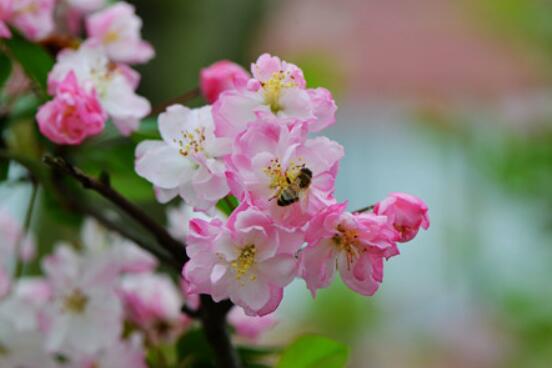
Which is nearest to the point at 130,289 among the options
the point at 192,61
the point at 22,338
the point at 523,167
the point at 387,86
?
the point at 22,338

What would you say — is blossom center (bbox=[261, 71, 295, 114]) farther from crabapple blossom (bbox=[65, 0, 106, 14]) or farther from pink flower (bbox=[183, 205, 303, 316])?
crabapple blossom (bbox=[65, 0, 106, 14])

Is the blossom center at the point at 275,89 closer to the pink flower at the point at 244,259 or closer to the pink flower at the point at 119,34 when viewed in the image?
the pink flower at the point at 244,259

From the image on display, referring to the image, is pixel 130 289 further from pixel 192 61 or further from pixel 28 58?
pixel 192 61

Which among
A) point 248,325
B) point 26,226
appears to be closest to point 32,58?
point 26,226

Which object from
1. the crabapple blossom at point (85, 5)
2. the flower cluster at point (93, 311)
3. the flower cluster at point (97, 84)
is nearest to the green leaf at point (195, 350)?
the flower cluster at point (93, 311)

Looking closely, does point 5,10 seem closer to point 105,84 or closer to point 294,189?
point 105,84

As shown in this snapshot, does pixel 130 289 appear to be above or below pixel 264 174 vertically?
below
